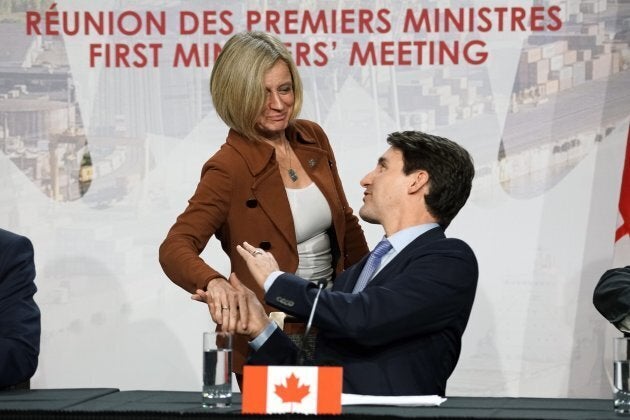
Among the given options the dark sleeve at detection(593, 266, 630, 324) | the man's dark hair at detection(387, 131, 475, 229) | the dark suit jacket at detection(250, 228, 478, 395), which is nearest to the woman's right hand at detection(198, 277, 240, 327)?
the dark suit jacket at detection(250, 228, 478, 395)

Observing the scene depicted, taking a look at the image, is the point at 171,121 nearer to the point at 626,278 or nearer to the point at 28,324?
the point at 28,324

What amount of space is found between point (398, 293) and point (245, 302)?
36cm

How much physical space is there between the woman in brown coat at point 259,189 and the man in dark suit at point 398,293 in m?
0.35

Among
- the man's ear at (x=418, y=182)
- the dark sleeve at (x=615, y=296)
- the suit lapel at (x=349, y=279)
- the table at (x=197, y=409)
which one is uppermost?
the man's ear at (x=418, y=182)

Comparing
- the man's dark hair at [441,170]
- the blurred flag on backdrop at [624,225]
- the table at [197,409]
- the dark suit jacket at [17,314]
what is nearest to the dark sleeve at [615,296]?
the man's dark hair at [441,170]

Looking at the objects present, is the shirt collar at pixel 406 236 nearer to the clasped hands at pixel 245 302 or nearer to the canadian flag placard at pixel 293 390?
the clasped hands at pixel 245 302

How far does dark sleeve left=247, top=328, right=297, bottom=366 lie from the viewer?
264 centimetres

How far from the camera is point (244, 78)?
3.11 m

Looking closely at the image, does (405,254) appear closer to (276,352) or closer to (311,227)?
(276,352)

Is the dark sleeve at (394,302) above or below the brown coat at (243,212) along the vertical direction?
below

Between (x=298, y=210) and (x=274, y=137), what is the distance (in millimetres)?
233

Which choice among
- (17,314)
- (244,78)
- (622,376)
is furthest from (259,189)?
(622,376)

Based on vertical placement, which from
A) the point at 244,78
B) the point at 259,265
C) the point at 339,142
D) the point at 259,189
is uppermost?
the point at 244,78

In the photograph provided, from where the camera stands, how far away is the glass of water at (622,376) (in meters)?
2.16
